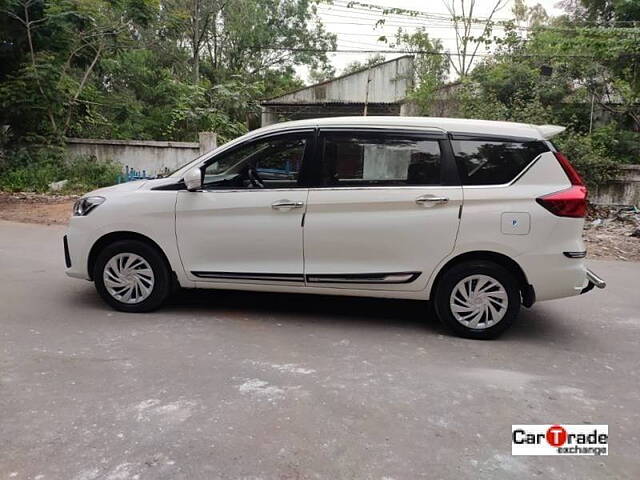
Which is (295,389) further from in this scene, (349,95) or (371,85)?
(371,85)

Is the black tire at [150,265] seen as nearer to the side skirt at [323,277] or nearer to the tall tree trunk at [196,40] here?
the side skirt at [323,277]

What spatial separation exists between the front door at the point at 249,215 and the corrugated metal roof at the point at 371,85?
17.7 m

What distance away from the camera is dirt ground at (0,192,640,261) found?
Result: 361 inches

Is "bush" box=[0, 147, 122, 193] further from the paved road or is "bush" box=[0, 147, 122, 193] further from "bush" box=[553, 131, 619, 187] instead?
"bush" box=[553, 131, 619, 187]

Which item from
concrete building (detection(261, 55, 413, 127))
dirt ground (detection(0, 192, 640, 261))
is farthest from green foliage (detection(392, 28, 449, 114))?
dirt ground (detection(0, 192, 640, 261))

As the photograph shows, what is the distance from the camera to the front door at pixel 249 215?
4.73 meters

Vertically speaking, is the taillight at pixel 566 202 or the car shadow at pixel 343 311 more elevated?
the taillight at pixel 566 202

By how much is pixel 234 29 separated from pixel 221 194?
2437 centimetres

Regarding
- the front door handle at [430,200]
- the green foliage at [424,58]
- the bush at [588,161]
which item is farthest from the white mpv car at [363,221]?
the green foliage at [424,58]

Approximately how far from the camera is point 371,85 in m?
22.2

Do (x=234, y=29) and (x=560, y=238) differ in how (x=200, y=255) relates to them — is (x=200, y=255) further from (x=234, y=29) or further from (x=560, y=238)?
(x=234, y=29)

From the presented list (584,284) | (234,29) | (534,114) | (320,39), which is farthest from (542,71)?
(320,39)

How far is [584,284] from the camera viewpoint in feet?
14.9

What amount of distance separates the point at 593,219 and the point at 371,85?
1242cm
